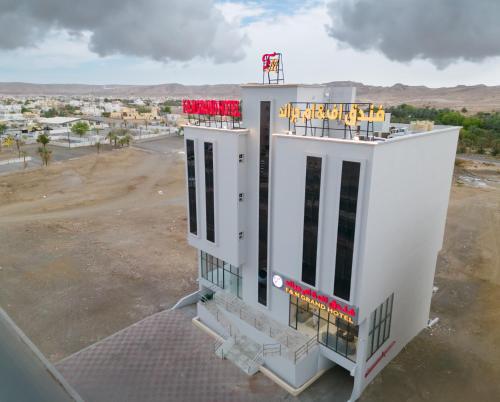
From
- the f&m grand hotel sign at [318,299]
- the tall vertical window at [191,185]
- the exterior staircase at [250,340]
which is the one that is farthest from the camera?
the tall vertical window at [191,185]

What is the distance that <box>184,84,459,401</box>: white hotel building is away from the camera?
70.5ft

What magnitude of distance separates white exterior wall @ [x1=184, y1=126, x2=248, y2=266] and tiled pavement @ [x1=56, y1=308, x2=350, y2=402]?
7.52 meters

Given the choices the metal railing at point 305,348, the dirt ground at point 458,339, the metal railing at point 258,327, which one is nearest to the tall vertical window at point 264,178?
the metal railing at point 258,327

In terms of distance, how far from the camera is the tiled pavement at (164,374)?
24781mm

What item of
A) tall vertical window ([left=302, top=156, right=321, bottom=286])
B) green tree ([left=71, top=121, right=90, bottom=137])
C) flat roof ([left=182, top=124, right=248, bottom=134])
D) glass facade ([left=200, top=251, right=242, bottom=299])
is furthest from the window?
green tree ([left=71, top=121, right=90, bottom=137])

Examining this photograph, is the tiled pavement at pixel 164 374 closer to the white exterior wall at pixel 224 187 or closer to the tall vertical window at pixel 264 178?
the white exterior wall at pixel 224 187

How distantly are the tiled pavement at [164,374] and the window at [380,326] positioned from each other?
3435 mm

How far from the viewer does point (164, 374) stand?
87.1ft

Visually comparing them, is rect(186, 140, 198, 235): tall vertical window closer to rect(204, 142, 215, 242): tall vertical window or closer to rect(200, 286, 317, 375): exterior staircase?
rect(204, 142, 215, 242): tall vertical window

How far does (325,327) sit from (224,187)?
38.6 feet

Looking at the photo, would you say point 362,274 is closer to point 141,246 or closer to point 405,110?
point 141,246

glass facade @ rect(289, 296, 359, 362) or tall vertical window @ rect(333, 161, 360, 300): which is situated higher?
tall vertical window @ rect(333, 161, 360, 300)

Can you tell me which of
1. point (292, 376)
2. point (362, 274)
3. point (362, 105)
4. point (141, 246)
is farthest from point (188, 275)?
point (362, 105)

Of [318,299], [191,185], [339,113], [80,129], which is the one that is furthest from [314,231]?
[80,129]
